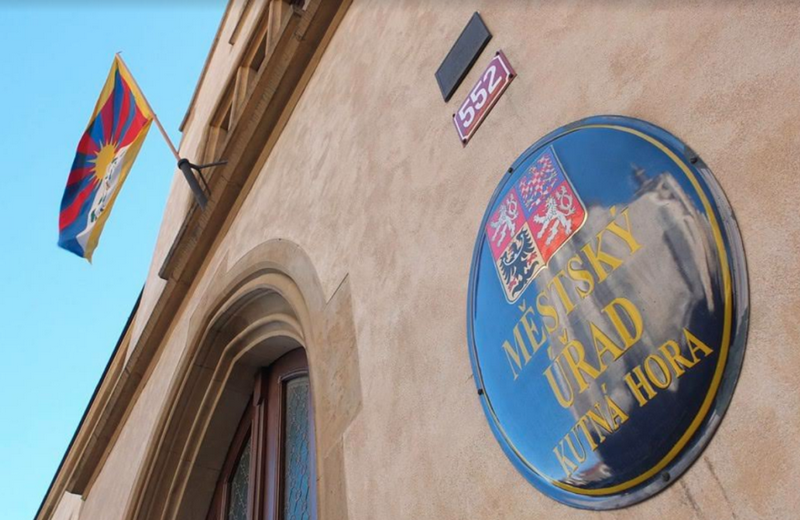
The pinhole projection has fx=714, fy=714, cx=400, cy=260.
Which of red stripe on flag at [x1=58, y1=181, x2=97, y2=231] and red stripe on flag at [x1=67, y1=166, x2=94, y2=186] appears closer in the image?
red stripe on flag at [x1=58, y1=181, x2=97, y2=231]

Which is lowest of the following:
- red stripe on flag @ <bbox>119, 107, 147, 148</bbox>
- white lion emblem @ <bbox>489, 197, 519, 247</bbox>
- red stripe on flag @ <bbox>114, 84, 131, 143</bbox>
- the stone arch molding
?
white lion emblem @ <bbox>489, 197, 519, 247</bbox>

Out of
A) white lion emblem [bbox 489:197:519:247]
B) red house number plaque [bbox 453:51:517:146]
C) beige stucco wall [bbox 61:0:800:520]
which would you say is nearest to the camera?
beige stucco wall [bbox 61:0:800:520]

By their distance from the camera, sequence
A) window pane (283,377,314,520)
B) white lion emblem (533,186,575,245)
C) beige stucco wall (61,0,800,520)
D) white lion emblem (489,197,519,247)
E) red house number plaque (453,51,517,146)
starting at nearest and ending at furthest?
1. beige stucco wall (61,0,800,520)
2. white lion emblem (533,186,575,245)
3. white lion emblem (489,197,519,247)
4. red house number plaque (453,51,517,146)
5. window pane (283,377,314,520)

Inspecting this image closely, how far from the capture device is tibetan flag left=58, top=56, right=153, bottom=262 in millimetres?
5477

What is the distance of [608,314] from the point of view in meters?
1.37

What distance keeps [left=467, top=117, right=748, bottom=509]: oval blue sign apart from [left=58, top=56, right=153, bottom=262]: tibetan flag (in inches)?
174

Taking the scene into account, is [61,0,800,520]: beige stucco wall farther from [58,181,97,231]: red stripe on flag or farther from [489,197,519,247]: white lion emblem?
[58,181,97,231]: red stripe on flag

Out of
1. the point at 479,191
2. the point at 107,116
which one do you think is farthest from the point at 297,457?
the point at 107,116

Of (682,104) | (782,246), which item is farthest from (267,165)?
(782,246)

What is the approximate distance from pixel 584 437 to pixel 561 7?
1139mm

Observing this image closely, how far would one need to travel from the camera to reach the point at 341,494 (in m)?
2.27

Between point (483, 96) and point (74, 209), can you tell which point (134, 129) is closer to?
point (74, 209)

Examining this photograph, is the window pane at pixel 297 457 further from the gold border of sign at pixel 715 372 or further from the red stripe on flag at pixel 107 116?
the red stripe on flag at pixel 107 116

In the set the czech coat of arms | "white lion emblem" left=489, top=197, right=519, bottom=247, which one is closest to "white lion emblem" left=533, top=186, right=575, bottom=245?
the czech coat of arms
